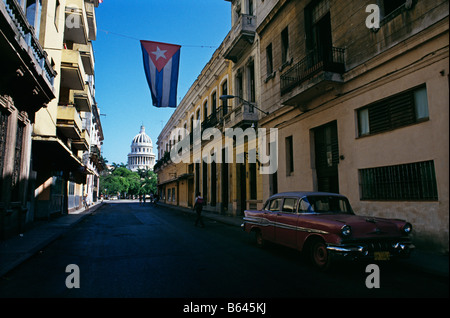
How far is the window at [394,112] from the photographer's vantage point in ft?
25.9

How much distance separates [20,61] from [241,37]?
1196 cm

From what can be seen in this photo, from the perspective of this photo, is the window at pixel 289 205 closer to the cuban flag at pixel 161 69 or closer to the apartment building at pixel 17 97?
the apartment building at pixel 17 97

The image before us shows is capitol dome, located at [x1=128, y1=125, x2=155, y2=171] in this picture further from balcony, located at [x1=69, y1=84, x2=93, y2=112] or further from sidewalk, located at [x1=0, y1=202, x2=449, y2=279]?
sidewalk, located at [x1=0, y1=202, x2=449, y2=279]

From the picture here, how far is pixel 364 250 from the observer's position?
17.1ft

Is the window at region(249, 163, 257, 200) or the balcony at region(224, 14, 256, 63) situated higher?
the balcony at region(224, 14, 256, 63)

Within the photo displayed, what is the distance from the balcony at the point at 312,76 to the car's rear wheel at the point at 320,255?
6439mm

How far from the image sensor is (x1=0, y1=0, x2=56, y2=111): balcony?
764 centimetres

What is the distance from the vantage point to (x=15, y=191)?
10594 mm

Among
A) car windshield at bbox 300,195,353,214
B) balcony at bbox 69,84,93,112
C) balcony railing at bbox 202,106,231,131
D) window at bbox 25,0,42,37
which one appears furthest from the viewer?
balcony at bbox 69,84,93,112

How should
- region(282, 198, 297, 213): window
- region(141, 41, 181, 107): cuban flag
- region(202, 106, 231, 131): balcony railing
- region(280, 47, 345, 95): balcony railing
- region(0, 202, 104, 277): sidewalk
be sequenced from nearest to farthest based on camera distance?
region(0, 202, 104, 277): sidewalk
region(282, 198, 297, 213): window
region(280, 47, 345, 95): balcony railing
region(141, 41, 181, 107): cuban flag
region(202, 106, 231, 131): balcony railing

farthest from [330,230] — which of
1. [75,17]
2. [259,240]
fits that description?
[75,17]

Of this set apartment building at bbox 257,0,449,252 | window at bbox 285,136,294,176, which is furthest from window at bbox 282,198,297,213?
window at bbox 285,136,294,176

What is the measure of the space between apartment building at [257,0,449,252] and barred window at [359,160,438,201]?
26mm

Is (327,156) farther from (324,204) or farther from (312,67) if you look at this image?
(324,204)
